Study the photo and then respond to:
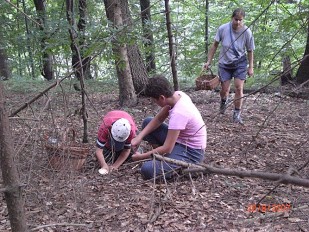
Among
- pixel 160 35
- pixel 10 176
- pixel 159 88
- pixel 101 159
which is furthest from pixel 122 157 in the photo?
pixel 160 35

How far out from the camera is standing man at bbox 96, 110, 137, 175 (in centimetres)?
375

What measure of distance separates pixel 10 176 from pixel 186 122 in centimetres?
222

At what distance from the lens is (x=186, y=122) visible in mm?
3461

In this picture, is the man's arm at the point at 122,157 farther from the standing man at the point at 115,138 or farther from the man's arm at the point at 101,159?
the man's arm at the point at 101,159

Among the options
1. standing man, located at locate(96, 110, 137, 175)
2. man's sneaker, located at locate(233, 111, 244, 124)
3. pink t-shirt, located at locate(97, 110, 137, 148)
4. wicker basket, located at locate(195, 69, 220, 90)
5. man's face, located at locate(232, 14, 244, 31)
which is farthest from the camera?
wicker basket, located at locate(195, 69, 220, 90)

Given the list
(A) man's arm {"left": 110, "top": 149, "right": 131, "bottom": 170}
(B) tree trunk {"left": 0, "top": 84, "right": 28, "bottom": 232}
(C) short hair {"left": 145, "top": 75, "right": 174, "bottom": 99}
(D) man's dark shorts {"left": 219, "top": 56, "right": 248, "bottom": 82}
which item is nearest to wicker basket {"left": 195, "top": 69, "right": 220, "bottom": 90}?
(D) man's dark shorts {"left": 219, "top": 56, "right": 248, "bottom": 82}

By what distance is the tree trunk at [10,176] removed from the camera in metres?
1.37

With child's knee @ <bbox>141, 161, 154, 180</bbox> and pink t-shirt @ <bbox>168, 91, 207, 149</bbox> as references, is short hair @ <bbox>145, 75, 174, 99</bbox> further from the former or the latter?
child's knee @ <bbox>141, 161, 154, 180</bbox>

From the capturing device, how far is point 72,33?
151 inches

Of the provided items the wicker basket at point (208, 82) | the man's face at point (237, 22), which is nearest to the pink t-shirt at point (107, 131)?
the man's face at point (237, 22)

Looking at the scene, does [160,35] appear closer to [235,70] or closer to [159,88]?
[235,70]

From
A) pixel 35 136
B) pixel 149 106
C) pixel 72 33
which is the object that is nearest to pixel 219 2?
pixel 149 106

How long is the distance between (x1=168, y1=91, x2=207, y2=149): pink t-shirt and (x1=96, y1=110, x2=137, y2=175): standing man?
54 cm

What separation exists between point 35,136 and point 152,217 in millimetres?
1316
